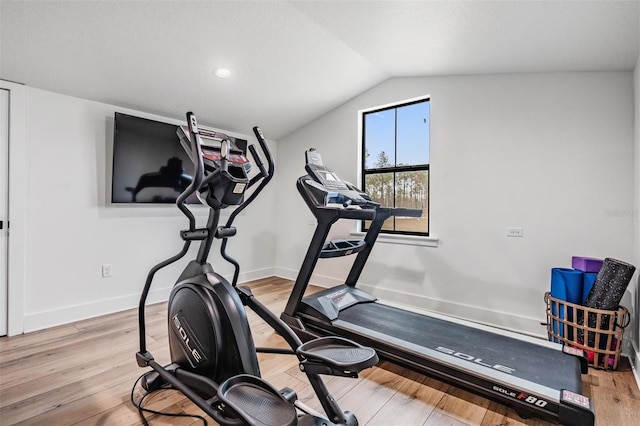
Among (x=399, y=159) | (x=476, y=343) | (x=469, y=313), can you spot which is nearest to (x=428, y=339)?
(x=476, y=343)

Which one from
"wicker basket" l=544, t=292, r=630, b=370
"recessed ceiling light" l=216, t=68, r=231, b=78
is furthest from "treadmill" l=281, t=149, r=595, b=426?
"recessed ceiling light" l=216, t=68, r=231, b=78

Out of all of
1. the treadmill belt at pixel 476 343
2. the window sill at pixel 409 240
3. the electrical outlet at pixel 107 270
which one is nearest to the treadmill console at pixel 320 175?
the treadmill belt at pixel 476 343

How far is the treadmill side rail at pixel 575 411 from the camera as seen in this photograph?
1456mm

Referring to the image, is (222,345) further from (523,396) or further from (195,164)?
(523,396)

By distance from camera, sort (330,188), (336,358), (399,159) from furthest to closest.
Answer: (399,159)
(330,188)
(336,358)

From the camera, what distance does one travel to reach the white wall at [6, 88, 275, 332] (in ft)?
8.80

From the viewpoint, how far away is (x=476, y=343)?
2.14m

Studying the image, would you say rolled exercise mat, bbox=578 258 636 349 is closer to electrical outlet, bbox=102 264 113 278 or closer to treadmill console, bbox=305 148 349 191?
treadmill console, bbox=305 148 349 191

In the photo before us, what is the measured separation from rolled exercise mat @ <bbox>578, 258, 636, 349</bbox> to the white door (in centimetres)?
441

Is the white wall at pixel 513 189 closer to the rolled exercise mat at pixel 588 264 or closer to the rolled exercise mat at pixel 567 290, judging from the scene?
the rolled exercise mat at pixel 588 264

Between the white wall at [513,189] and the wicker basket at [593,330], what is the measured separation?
1.44 ft

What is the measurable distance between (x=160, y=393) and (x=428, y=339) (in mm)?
1722

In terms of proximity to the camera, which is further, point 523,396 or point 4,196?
point 4,196

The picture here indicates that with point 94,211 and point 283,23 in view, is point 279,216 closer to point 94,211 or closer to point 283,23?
point 94,211
